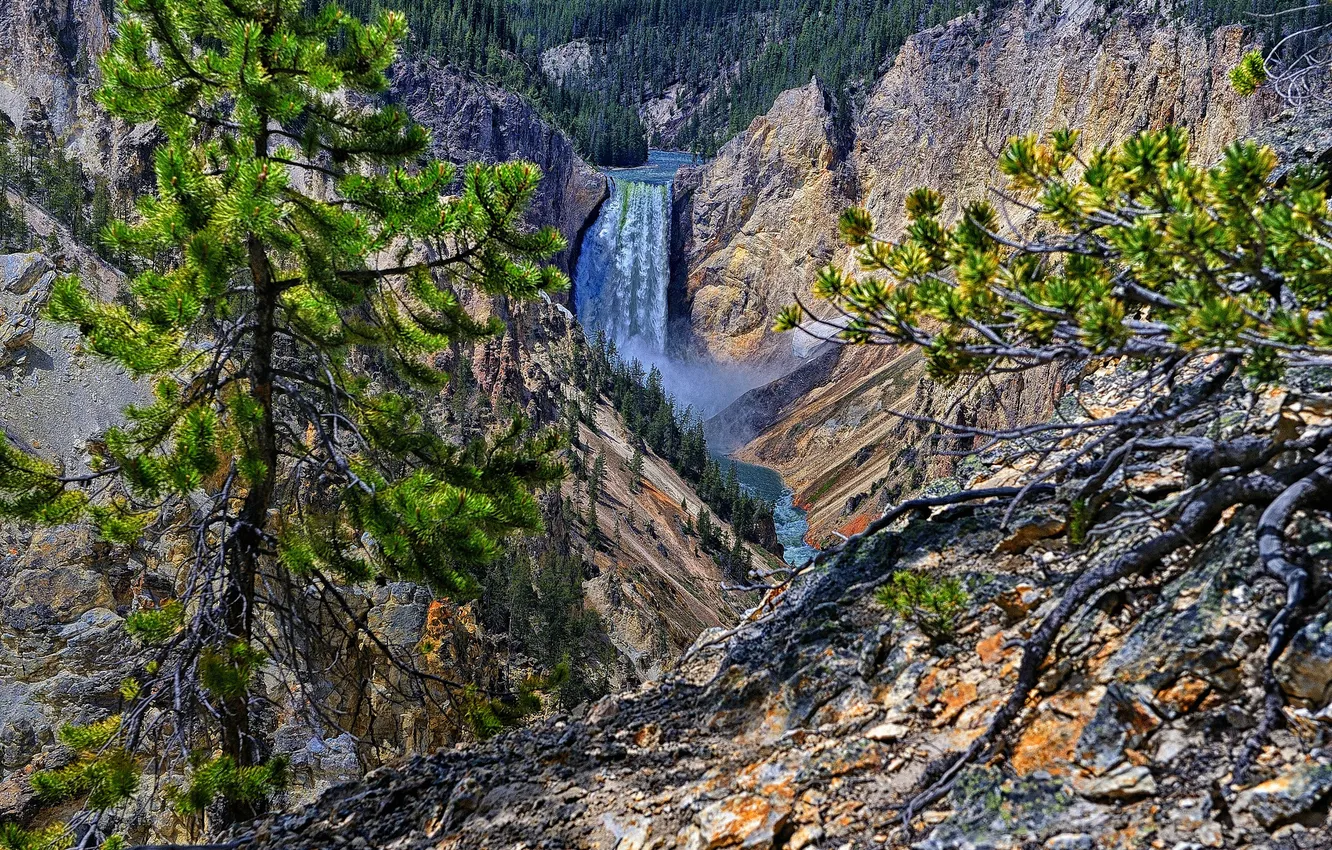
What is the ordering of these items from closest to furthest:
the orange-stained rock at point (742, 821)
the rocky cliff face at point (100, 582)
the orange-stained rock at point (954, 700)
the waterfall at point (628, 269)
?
the orange-stained rock at point (742, 821) → the orange-stained rock at point (954, 700) → the rocky cliff face at point (100, 582) → the waterfall at point (628, 269)

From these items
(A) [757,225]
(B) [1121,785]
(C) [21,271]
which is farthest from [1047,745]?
(A) [757,225]

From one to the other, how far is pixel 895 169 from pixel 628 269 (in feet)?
91.0

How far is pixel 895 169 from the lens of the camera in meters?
86.7

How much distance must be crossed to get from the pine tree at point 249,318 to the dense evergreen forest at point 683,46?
4713 cm

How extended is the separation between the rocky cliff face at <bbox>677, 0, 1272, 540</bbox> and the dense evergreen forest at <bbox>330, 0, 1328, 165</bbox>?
→ 15.4 ft

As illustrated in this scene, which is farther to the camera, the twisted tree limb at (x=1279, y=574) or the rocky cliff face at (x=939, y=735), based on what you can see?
the rocky cliff face at (x=939, y=735)

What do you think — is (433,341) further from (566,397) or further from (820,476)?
(820,476)

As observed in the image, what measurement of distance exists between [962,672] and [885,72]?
103429 mm

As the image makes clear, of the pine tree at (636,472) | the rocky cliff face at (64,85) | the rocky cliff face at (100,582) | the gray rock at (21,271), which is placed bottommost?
the pine tree at (636,472)

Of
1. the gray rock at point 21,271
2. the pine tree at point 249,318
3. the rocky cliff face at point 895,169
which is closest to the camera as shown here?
the pine tree at point 249,318

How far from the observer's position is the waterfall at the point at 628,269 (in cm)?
8919

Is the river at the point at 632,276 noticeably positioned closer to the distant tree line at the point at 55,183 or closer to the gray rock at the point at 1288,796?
the distant tree line at the point at 55,183

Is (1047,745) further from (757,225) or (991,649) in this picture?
(757,225)

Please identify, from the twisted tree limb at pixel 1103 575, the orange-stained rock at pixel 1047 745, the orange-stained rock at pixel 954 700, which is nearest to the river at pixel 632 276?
the orange-stained rock at pixel 954 700
